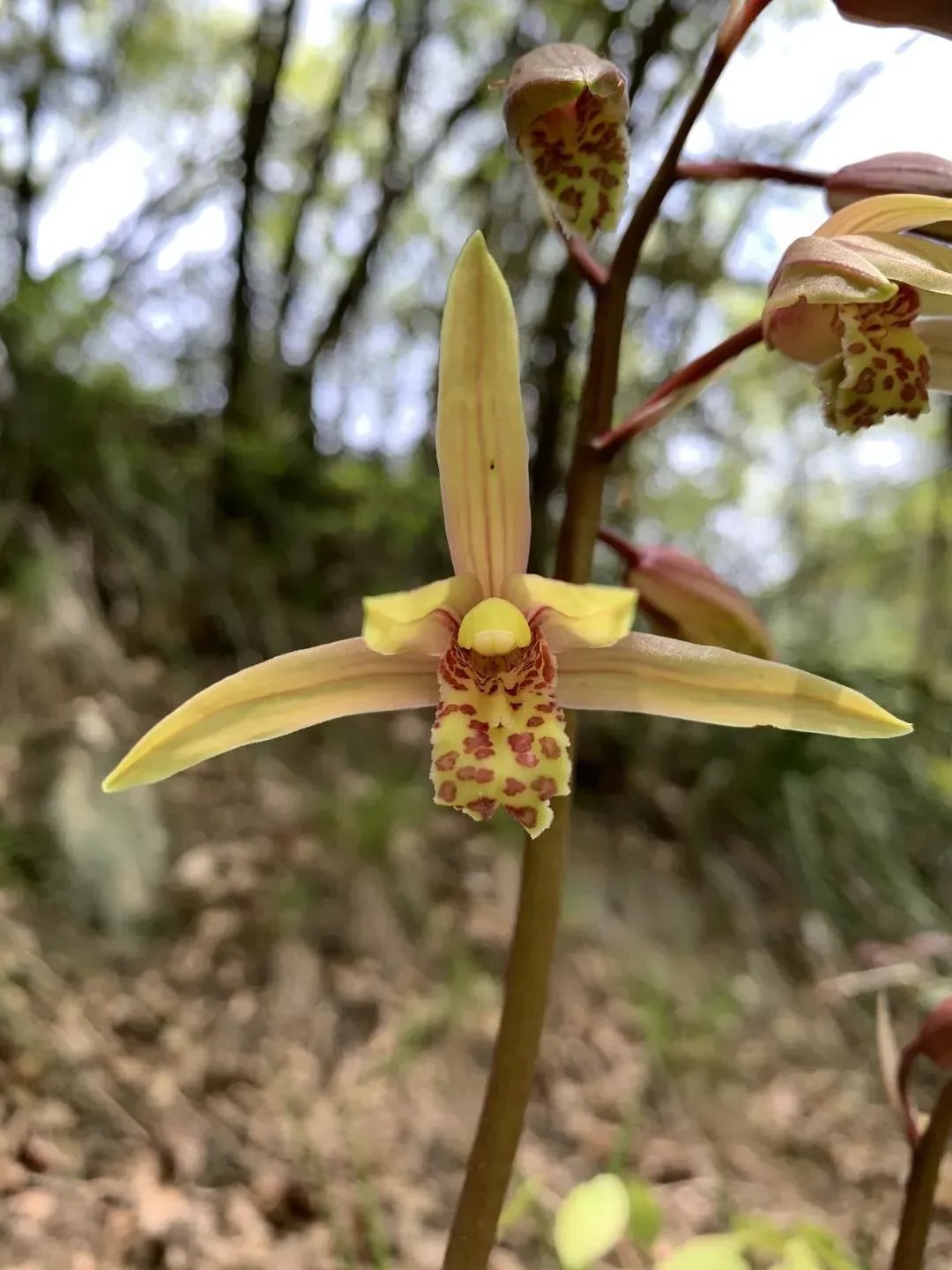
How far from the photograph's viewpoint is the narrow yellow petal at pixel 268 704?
0.69 meters

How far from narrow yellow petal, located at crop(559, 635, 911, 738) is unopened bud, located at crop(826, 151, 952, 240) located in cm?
38

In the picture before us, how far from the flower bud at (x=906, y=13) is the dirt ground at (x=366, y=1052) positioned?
4.14 feet

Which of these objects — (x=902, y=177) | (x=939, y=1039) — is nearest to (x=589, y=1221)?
(x=939, y=1039)

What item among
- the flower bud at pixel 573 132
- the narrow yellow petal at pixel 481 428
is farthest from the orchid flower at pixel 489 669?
the flower bud at pixel 573 132

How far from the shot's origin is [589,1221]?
30.4 inches

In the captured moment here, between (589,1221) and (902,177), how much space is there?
85cm

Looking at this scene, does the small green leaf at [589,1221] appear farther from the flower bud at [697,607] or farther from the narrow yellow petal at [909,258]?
the narrow yellow petal at [909,258]

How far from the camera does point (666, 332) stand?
137 inches

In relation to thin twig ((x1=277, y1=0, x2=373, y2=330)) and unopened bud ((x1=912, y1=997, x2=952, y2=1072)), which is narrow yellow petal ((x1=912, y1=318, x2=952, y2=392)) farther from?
thin twig ((x1=277, y1=0, x2=373, y2=330))

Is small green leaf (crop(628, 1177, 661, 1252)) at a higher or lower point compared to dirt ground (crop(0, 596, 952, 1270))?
lower

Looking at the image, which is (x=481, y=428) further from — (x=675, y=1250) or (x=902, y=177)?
Answer: (x=675, y=1250)

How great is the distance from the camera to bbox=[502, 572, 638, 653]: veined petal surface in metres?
0.66

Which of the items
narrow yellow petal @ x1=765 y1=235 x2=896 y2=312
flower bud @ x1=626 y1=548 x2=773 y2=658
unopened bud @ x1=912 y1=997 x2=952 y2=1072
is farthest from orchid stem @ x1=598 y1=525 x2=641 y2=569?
unopened bud @ x1=912 y1=997 x2=952 y2=1072

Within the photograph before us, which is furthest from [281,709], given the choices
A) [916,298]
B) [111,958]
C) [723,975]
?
Answer: [723,975]
